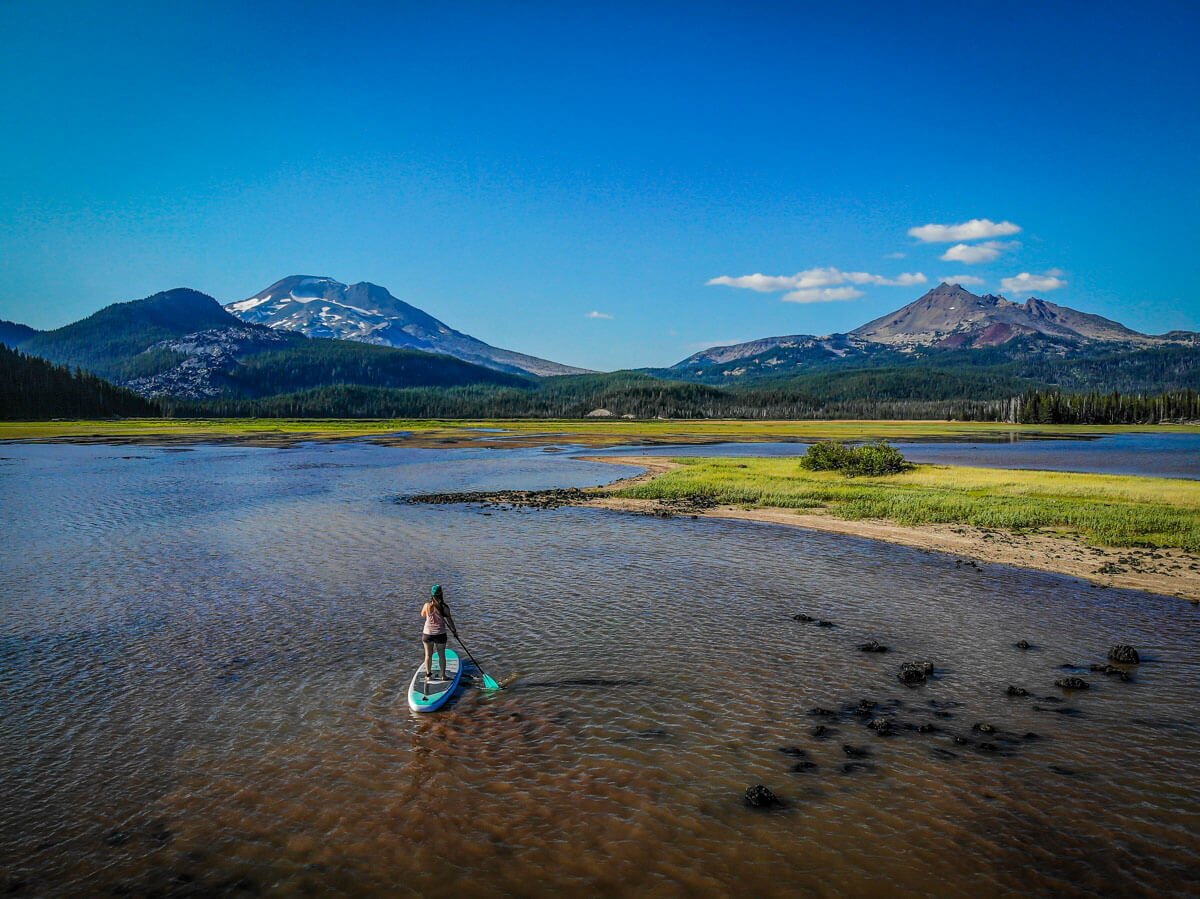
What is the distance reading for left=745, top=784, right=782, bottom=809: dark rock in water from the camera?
→ 1184 cm

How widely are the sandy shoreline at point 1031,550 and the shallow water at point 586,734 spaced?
2013 mm

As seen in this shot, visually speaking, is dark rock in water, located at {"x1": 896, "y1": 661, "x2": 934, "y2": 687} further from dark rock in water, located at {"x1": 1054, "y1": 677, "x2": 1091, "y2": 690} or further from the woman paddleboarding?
the woman paddleboarding

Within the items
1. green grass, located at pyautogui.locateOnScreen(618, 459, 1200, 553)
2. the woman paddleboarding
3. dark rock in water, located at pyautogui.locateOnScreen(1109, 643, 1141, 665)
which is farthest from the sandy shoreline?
the woman paddleboarding

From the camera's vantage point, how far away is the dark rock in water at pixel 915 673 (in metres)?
17.2

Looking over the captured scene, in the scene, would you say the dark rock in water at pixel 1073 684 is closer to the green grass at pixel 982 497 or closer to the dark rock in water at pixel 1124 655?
the dark rock in water at pixel 1124 655

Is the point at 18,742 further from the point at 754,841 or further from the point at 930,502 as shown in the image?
the point at 930,502

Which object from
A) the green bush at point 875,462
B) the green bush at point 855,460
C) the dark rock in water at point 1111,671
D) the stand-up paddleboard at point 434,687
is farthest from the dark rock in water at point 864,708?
the green bush at point 875,462

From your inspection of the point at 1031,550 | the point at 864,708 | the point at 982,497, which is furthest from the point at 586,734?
the point at 982,497

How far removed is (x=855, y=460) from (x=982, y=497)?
1569 cm

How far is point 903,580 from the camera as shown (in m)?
27.2

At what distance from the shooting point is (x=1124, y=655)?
60.2ft

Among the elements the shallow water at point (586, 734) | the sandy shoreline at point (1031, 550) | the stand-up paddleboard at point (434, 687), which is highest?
the sandy shoreline at point (1031, 550)

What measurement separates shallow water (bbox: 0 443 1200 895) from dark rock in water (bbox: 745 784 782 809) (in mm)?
195

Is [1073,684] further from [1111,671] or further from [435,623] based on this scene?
[435,623]
